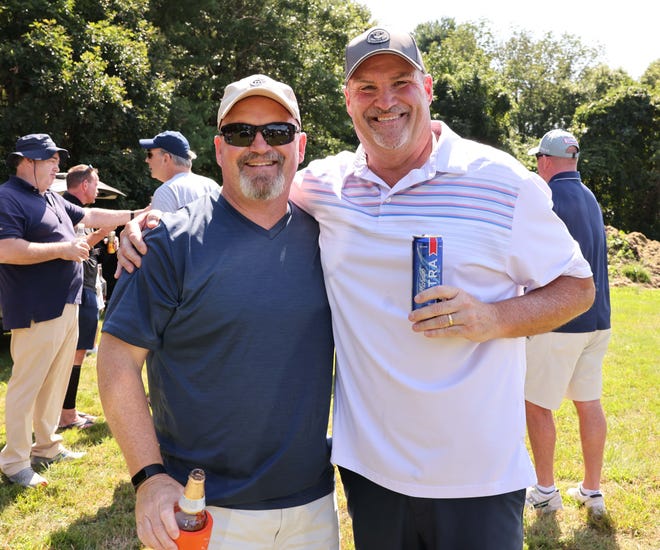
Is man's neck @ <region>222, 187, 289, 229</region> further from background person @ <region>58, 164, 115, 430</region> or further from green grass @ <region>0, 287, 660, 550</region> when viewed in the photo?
background person @ <region>58, 164, 115, 430</region>

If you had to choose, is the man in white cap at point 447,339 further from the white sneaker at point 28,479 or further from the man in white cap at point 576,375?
the white sneaker at point 28,479

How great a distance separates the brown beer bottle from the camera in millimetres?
1762

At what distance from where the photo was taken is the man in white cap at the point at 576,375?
4.21 meters

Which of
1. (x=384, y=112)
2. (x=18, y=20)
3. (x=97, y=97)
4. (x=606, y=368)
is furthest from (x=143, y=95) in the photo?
(x=384, y=112)

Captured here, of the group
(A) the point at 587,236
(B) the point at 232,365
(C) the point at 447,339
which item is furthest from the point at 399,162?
(A) the point at 587,236

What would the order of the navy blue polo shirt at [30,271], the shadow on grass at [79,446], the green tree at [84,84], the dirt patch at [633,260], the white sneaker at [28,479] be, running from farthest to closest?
the dirt patch at [633,260] → the green tree at [84,84] → the navy blue polo shirt at [30,271] → the white sneaker at [28,479] → the shadow on grass at [79,446]

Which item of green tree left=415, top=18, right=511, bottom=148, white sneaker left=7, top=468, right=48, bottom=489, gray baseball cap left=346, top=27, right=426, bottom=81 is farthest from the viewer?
green tree left=415, top=18, right=511, bottom=148

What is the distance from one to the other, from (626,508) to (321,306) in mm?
3360

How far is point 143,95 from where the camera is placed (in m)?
13.9

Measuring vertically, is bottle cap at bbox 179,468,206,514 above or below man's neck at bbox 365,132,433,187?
Answer: below

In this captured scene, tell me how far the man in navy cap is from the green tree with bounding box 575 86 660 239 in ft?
76.0

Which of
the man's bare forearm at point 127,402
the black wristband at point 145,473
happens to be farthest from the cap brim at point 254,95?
the black wristband at point 145,473

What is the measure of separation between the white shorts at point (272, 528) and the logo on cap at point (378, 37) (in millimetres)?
1867

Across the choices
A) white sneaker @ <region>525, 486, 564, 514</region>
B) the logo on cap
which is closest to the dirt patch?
white sneaker @ <region>525, 486, 564, 514</region>
